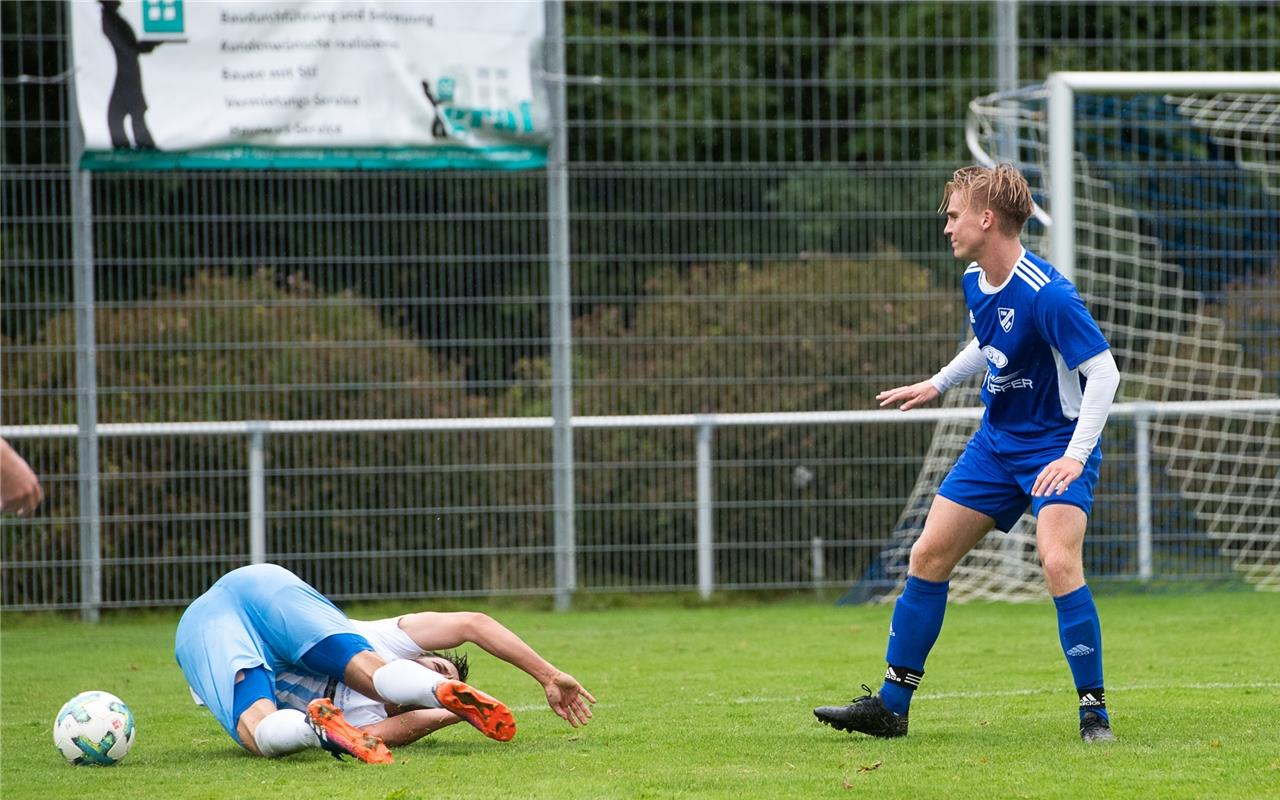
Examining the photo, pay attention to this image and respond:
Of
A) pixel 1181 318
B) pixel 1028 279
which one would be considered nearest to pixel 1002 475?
pixel 1028 279

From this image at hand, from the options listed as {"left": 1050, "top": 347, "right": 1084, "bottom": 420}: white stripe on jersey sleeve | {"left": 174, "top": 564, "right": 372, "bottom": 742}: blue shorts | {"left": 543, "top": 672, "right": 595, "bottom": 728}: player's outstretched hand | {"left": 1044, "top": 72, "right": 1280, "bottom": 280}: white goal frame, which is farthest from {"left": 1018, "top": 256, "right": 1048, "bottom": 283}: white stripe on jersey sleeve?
{"left": 1044, "top": 72, "right": 1280, "bottom": 280}: white goal frame

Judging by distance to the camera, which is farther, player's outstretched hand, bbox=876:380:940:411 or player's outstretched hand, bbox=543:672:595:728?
player's outstretched hand, bbox=876:380:940:411

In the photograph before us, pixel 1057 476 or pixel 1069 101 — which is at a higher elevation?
pixel 1069 101

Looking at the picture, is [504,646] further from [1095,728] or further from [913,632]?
[1095,728]

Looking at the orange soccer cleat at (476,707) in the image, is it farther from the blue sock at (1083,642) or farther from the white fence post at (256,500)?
the white fence post at (256,500)

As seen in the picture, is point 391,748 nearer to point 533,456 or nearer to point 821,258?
point 533,456

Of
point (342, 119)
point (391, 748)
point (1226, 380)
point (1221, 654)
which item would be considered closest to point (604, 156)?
point (342, 119)

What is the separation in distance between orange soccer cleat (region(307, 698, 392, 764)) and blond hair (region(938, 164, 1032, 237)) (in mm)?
2704

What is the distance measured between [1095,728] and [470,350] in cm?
629

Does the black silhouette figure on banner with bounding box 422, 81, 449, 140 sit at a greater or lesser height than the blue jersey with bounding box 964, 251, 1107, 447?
greater

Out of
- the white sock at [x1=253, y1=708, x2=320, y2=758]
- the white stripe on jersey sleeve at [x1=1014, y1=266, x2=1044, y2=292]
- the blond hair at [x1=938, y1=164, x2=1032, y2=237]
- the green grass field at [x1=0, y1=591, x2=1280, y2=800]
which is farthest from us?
the blond hair at [x1=938, y1=164, x2=1032, y2=237]

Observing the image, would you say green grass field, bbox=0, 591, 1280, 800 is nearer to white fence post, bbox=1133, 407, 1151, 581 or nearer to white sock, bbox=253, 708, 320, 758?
white sock, bbox=253, 708, 320, 758

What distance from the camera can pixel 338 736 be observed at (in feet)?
17.9

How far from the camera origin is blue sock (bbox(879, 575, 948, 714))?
19.5 ft
